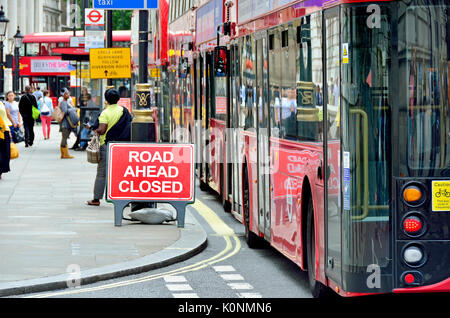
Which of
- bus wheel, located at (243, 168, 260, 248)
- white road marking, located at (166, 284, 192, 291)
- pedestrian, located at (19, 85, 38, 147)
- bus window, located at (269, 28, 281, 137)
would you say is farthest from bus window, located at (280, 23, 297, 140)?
pedestrian, located at (19, 85, 38, 147)

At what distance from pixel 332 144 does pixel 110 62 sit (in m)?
18.9

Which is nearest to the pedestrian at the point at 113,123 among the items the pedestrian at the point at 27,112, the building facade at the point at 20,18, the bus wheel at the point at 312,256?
the bus wheel at the point at 312,256

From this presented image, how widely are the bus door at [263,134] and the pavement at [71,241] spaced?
36.5 inches

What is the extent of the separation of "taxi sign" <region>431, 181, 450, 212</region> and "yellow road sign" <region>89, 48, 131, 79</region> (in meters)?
19.0

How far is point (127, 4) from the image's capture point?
17.0 meters

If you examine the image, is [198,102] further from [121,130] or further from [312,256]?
[312,256]

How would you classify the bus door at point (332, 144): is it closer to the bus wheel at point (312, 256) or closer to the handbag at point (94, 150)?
the bus wheel at point (312, 256)

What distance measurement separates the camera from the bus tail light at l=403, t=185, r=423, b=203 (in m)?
7.59

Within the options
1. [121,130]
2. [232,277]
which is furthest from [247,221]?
[121,130]

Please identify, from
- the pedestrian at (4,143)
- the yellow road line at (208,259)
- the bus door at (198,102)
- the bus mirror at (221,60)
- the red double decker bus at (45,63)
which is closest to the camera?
the yellow road line at (208,259)

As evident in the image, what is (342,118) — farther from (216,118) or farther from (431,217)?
(216,118)

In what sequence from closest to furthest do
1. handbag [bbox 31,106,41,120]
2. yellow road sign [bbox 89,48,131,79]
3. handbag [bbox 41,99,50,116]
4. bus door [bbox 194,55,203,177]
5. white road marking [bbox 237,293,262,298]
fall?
white road marking [bbox 237,293,262,298] < bus door [bbox 194,55,203,177] < yellow road sign [bbox 89,48,131,79] < handbag [bbox 31,106,41,120] < handbag [bbox 41,99,50,116]

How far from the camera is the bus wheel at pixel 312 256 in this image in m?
8.90

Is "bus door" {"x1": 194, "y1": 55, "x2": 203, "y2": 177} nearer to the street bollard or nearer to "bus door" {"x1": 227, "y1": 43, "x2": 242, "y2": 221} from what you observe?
the street bollard
